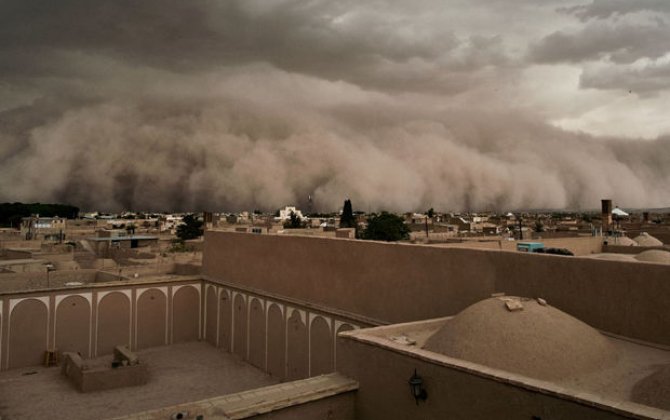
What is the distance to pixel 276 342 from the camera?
1641 centimetres

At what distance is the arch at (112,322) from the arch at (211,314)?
2945mm

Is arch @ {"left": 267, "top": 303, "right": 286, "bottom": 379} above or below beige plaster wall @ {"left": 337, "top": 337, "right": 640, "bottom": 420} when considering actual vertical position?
below

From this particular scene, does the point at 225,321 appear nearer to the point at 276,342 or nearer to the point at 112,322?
the point at 276,342

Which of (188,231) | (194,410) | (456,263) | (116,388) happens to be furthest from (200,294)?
(188,231)

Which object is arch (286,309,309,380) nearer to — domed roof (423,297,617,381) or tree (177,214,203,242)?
domed roof (423,297,617,381)

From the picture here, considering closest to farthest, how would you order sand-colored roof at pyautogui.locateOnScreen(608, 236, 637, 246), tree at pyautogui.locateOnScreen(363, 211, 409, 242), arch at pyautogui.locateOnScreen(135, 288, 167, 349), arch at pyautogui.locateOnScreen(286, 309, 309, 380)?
arch at pyautogui.locateOnScreen(286, 309, 309, 380) < arch at pyautogui.locateOnScreen(135, 288, 167, 349) < sand-colored roof at pyautogui.locateOnScreen(608, 236, 637, 246) < tree at pyautogui.locateOnScreen(363, 211, 409, 242)

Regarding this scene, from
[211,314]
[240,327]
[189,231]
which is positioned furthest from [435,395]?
[189,231]

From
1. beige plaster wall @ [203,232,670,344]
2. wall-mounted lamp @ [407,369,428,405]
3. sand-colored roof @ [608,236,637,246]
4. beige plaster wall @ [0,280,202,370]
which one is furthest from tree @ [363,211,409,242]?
wall-mounted lamp @ [407,369,428,405]

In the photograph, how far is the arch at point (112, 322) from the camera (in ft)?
62.2

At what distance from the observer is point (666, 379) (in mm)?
5559

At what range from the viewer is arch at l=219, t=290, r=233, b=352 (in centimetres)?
1922

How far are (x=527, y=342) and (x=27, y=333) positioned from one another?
55.3 ft

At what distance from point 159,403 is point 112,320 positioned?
6.54 metres

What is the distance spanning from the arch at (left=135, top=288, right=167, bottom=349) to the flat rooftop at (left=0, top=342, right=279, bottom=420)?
2.92 ft
